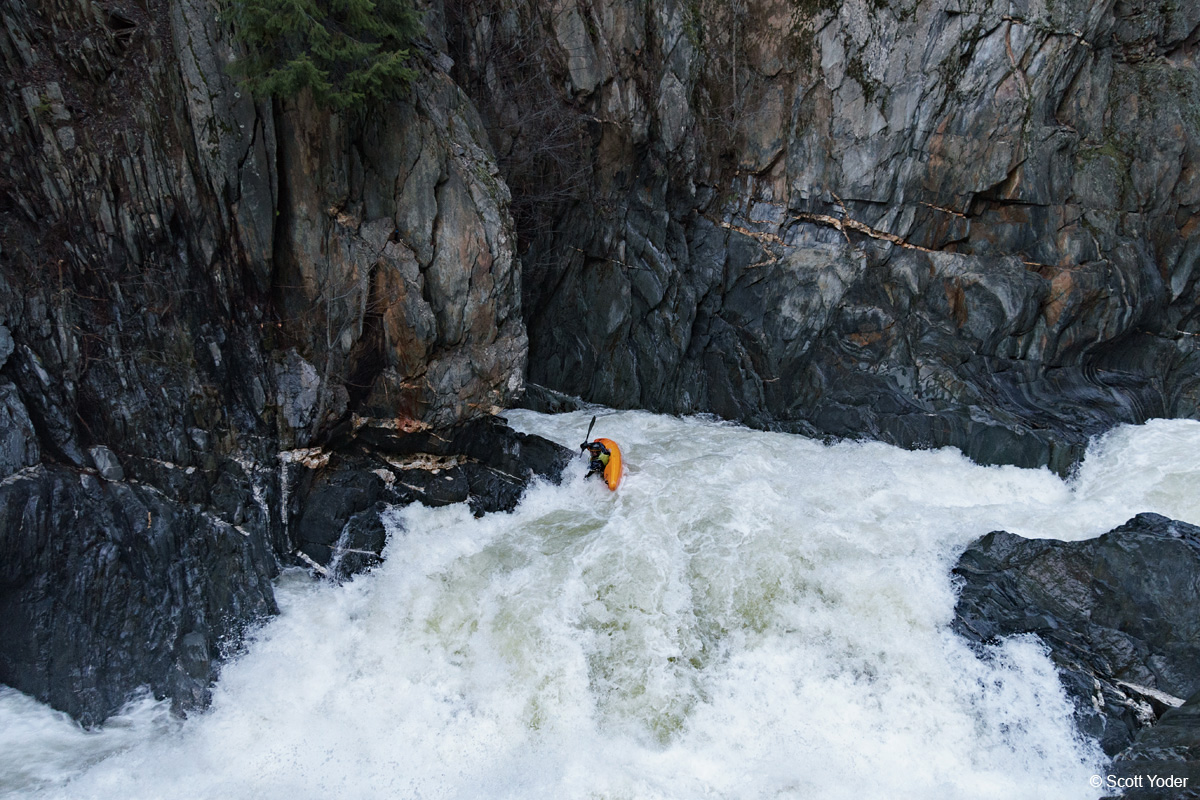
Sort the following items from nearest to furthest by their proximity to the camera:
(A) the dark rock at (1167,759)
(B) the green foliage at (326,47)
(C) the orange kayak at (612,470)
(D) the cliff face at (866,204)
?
(A) the dark rock at (1167,759) < (B) the green foliage at (326,47) < (C) the orange kayak at (612,470) < (D) the cliff face at (866,204)

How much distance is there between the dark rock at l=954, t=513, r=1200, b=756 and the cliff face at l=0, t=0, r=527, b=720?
773cm

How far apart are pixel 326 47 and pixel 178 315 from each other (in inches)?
137

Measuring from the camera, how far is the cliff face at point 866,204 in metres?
11.3

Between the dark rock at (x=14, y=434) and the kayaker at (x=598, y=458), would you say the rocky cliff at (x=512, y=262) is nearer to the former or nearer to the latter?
the dark rock at (x=14, y=434)

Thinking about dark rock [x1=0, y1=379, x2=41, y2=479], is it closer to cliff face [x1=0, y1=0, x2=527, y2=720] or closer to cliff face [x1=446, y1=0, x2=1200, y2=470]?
cliff face [x1=0, y1=0, x2=527, y2=720]

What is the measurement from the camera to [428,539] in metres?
8.76

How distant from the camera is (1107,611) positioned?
7121 millimetres

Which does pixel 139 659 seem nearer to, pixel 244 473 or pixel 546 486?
pixel 244 473

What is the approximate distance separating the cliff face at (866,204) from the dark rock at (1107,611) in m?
3.72

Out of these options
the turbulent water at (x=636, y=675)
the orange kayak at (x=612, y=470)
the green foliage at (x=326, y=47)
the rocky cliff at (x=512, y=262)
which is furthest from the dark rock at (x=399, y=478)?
the green foliage at (x=326, y=47)

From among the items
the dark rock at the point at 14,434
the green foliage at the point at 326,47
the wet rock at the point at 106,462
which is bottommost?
the wet rock at the point at 106,462

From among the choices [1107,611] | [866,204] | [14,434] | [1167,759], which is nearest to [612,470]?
[1107,611]

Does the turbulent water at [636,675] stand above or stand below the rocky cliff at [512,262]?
below

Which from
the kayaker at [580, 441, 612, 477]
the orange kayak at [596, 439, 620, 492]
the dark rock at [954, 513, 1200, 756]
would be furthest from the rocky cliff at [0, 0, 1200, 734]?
the dark rock at [954, 513, 1200, 756]
